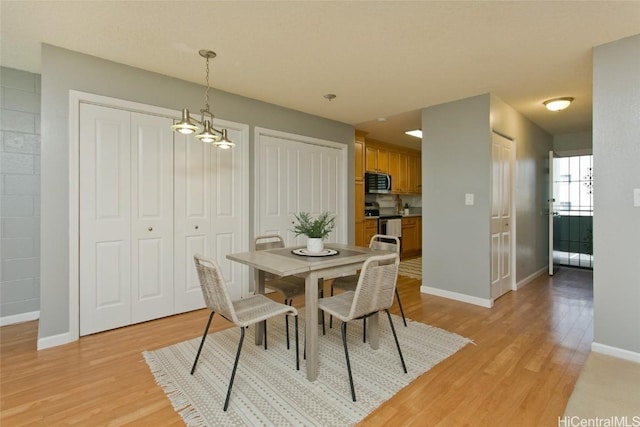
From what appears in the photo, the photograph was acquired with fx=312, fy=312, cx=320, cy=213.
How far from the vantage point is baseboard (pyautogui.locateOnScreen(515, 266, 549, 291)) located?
13.6ft

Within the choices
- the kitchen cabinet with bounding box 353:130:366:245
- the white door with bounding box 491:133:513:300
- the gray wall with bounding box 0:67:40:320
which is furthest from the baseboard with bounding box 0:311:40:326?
the white door with bounding box 491:133:513:300

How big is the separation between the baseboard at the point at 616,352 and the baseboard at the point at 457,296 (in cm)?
108

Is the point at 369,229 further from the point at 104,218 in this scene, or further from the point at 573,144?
the point at 104,218

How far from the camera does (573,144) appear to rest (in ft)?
17.9

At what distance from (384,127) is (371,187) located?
1.37 m

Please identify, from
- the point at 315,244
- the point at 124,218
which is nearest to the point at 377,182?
the point at 315,244

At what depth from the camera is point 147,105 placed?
2.87m

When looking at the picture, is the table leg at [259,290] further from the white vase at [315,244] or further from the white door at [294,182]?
the white door at [294,182]

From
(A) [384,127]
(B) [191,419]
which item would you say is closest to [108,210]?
(B) [191,419]

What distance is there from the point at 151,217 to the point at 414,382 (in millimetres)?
2612

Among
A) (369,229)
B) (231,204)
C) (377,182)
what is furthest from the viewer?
(377,182)

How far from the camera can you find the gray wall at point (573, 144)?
5266 mm

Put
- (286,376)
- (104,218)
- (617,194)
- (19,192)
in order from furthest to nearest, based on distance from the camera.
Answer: (19,192), (104,218), (617,194), (286,376)

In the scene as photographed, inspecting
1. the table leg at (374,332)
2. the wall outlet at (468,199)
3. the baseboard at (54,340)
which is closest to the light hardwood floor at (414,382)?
the baseboard at (54,340)
